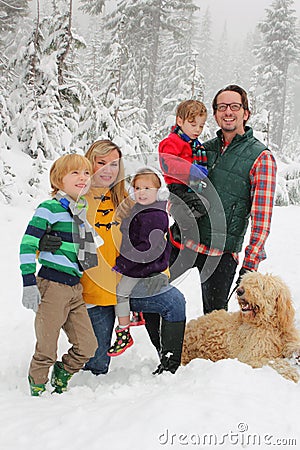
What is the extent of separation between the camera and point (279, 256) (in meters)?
8.91

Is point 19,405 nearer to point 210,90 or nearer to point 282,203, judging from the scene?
point 282,203

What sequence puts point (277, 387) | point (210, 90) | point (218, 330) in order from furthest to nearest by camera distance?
point (210, 90)
point (218, 330)
point (277, 387)

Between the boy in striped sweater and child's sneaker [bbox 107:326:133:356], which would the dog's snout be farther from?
the boy in striped sweater

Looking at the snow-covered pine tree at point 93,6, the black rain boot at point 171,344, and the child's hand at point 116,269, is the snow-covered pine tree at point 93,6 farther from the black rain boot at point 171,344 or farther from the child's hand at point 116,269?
the black rain boot at point 171,344

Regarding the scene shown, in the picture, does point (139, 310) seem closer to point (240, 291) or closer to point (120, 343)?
point (120, 343)

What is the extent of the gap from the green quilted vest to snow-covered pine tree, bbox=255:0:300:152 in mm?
30295

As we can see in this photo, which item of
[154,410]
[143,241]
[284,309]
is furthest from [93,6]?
[154,410]

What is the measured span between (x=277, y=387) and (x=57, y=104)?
10.6 meters

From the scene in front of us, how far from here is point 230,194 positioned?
3566 millimetres

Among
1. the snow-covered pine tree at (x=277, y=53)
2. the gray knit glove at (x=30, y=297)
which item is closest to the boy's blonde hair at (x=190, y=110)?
the gray knit glove at (x=30, y=297)

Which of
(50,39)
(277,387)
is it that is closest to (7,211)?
(50,39)

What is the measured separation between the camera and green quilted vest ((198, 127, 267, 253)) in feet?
11.5

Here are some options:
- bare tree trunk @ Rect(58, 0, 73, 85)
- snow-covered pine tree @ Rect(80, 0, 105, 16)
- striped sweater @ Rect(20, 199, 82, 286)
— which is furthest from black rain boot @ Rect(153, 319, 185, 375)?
snow-covered pine tree @ Rect(80, 0, 105, 16)

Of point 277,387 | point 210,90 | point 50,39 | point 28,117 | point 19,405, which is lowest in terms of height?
point 19,405
